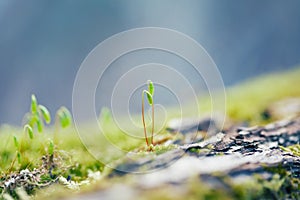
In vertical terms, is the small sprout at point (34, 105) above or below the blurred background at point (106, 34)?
below

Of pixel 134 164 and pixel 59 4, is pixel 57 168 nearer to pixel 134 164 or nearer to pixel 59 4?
pixel 134 164

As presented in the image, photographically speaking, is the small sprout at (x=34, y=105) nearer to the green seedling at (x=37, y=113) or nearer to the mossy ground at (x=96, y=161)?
the green seedling at (x=37, y=113)

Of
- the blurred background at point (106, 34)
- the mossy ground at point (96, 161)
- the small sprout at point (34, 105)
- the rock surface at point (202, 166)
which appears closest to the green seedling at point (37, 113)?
the small sprout at point (34, 105)

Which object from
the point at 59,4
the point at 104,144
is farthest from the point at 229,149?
A: the point at 59,4

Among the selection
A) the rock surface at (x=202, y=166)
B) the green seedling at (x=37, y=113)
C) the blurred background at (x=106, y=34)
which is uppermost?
the blurred background at (x=106, y=34)

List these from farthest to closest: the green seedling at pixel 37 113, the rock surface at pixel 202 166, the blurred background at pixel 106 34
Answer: the blurred background at pixel 106 34 < the green seedling at pixel 37 113 < the rock surface at pixel 202 166

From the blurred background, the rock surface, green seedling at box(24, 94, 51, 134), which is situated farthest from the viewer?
the blurred background

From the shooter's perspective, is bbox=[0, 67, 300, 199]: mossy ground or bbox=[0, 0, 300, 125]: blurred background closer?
bbox=[0, 67, 300, 199]: mossy ground

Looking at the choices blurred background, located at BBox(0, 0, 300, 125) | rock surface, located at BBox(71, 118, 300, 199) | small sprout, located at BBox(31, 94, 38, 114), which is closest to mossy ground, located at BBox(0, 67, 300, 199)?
rock surface, located at BBox(71, 118, 300, 199)

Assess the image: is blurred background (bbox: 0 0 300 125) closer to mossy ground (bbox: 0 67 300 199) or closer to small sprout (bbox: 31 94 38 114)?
mossy ground (bbox: 0 67 300 199)
